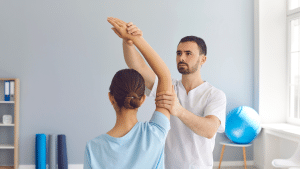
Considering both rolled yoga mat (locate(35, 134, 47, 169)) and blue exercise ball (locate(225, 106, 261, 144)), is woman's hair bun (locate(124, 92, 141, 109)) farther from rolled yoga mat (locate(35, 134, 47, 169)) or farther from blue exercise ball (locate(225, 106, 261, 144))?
rolled yoga mat (locate(35, 134, 47, 169))

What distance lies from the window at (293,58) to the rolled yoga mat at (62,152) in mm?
3178

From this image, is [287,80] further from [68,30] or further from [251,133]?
[68,30]

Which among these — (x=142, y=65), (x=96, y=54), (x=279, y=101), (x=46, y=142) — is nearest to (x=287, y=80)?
(x=279, y=101)

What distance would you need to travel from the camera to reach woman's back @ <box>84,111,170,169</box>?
934 millimetres

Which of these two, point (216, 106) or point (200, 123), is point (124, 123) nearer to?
point (200, 123)

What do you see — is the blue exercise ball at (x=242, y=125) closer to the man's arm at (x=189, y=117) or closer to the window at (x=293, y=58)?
the window at (x=293, y=58)

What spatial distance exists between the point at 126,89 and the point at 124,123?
0.42 ft

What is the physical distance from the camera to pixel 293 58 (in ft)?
12.9

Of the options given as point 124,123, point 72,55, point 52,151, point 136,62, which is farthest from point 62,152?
point 124,123

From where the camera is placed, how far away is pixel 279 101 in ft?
13.2

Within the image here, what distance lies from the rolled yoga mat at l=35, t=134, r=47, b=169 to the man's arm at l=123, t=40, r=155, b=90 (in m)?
2.65

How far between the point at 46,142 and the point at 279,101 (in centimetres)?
336

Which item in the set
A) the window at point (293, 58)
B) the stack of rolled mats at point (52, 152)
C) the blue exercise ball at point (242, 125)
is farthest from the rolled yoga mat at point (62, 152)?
the window at point (293, 58)

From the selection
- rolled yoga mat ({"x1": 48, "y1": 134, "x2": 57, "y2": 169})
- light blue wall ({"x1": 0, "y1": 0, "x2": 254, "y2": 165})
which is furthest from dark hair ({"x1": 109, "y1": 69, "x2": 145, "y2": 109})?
rolled yoga mat ({"x1": 48, "y1": 134, "x2": 57, "y2": 169})
